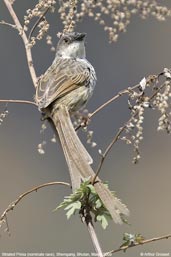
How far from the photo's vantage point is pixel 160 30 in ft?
49.8

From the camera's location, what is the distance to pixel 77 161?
11.6 ft

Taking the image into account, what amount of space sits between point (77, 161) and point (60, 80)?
1.29m

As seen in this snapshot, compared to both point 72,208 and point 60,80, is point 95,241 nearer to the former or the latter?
point 72,208

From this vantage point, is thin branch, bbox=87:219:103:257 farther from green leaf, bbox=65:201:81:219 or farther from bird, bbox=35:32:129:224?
bird, bbox=35:32:129:224

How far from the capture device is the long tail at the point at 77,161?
2.99 metres

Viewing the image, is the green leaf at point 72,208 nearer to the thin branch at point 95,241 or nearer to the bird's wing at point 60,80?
the thin branch at point 95,241

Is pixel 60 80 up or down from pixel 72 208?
up

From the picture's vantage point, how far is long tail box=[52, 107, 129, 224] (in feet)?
9.82

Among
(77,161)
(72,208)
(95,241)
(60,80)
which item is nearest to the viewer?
(95,241)

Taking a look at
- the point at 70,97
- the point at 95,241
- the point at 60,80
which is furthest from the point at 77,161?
the point at 60,80

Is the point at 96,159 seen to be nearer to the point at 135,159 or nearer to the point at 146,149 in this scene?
the point at 146,149

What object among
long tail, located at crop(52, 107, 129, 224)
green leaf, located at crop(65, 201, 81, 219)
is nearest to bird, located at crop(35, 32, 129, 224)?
long tail, located at crop(52, 107, 129, 224)

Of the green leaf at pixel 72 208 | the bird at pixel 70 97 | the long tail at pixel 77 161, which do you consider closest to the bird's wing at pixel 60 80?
the bird at pixel 70 97

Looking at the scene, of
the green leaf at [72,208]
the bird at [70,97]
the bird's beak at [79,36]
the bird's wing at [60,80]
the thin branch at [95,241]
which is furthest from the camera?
the bird's beak at [79,36]
